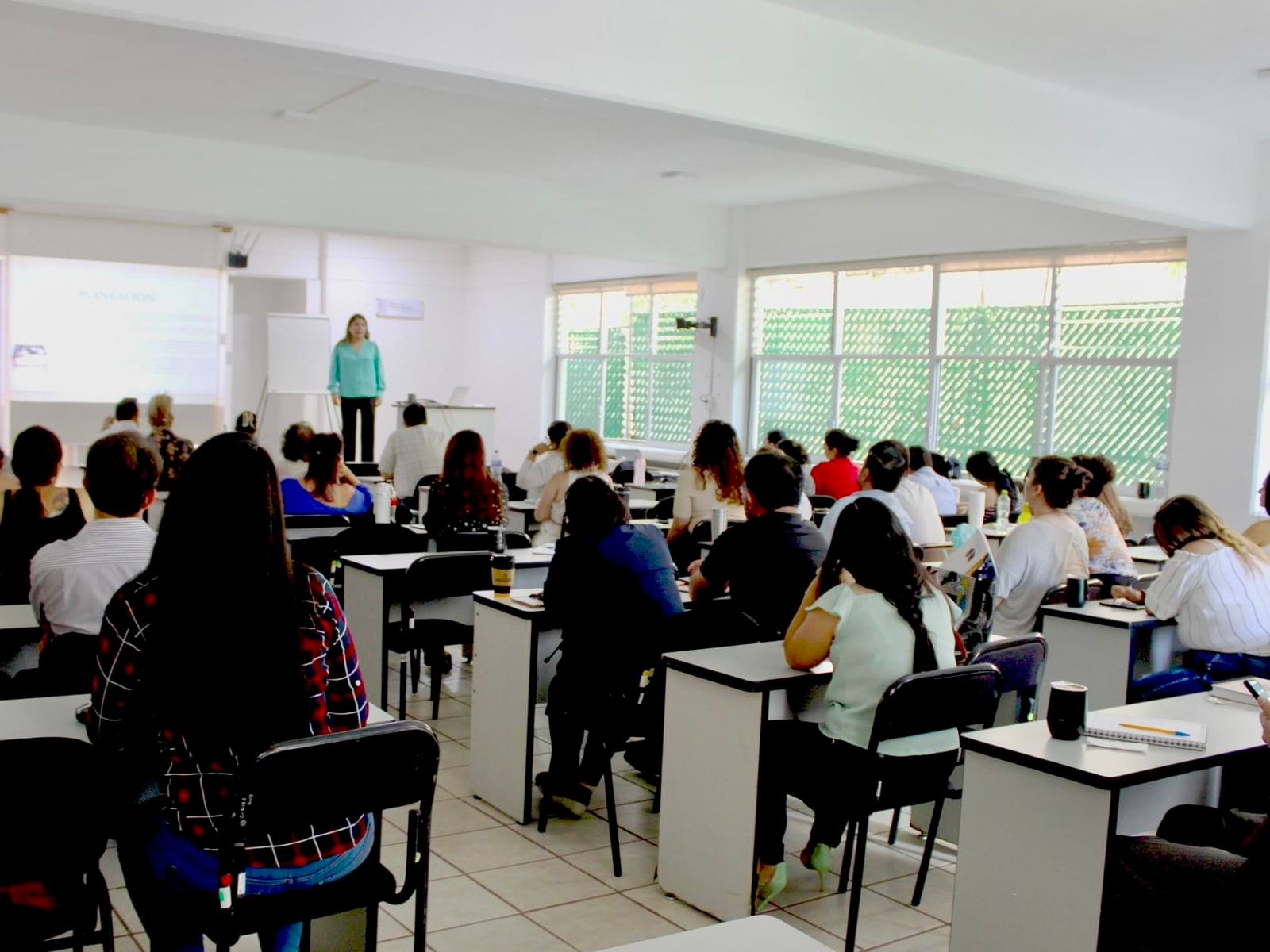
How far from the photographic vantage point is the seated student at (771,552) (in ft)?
12.0

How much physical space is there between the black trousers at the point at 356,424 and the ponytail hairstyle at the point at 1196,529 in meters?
7.41

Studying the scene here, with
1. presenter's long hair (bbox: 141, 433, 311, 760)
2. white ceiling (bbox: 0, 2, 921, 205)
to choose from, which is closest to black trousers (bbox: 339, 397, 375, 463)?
white ceiling (bbox: 0, 2, 921, 205)

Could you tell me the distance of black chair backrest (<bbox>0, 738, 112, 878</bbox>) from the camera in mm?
1958

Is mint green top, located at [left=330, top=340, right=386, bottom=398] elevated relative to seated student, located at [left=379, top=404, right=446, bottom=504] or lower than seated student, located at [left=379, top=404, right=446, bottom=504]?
elevated

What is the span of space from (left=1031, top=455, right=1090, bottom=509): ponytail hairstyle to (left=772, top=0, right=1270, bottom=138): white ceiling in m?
1.96

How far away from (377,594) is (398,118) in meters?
3.95

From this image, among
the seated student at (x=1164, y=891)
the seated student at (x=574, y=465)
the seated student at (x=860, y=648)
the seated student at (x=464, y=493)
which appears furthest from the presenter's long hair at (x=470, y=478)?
the seated student at (x=1164, y=891)

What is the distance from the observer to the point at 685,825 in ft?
10.7

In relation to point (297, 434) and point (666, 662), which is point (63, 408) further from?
point (666, 662)

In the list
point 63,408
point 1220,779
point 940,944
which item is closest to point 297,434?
point 940,944

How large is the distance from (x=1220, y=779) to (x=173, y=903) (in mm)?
2575

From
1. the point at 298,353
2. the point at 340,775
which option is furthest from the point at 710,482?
the point at 298,353

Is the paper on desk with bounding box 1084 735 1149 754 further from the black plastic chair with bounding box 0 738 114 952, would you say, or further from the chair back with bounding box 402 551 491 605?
the chair back with bounding box 402 551 491 605

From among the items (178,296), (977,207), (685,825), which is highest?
(977,207)
